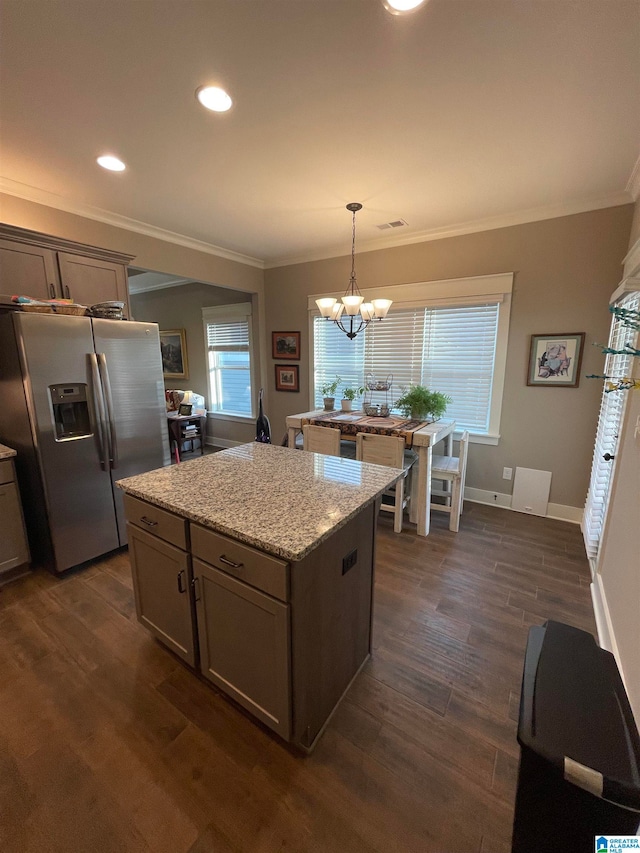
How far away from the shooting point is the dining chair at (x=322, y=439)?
3350 mm

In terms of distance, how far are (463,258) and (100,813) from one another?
4.36 meters

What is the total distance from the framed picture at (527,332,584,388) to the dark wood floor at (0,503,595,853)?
1817 millimetres

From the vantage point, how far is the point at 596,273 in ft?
9.46

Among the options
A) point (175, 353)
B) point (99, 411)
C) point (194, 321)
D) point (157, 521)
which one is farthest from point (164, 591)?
point (175, 353)

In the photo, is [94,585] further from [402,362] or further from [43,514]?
[402,362]

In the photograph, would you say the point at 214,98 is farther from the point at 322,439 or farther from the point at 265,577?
the point at 322,439

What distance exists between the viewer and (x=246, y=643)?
134 centimetres

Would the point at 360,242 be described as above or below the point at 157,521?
above

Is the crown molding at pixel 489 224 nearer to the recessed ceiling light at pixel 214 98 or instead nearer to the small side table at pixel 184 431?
the recessed ceiling light at pixel 214 98

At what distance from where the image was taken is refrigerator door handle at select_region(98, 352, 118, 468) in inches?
98.3

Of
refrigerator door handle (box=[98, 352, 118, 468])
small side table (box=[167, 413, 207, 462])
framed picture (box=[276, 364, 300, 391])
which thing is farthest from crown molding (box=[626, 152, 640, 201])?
small side table (box=[167, 413, 207, 462])

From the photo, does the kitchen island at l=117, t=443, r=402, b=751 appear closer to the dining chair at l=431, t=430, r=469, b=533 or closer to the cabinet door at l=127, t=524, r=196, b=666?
the cabinet door at l=127, t=524, r=196, b=666

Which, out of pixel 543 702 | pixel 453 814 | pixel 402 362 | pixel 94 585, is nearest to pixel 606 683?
pixel 543 702

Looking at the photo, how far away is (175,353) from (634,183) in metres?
6.17
